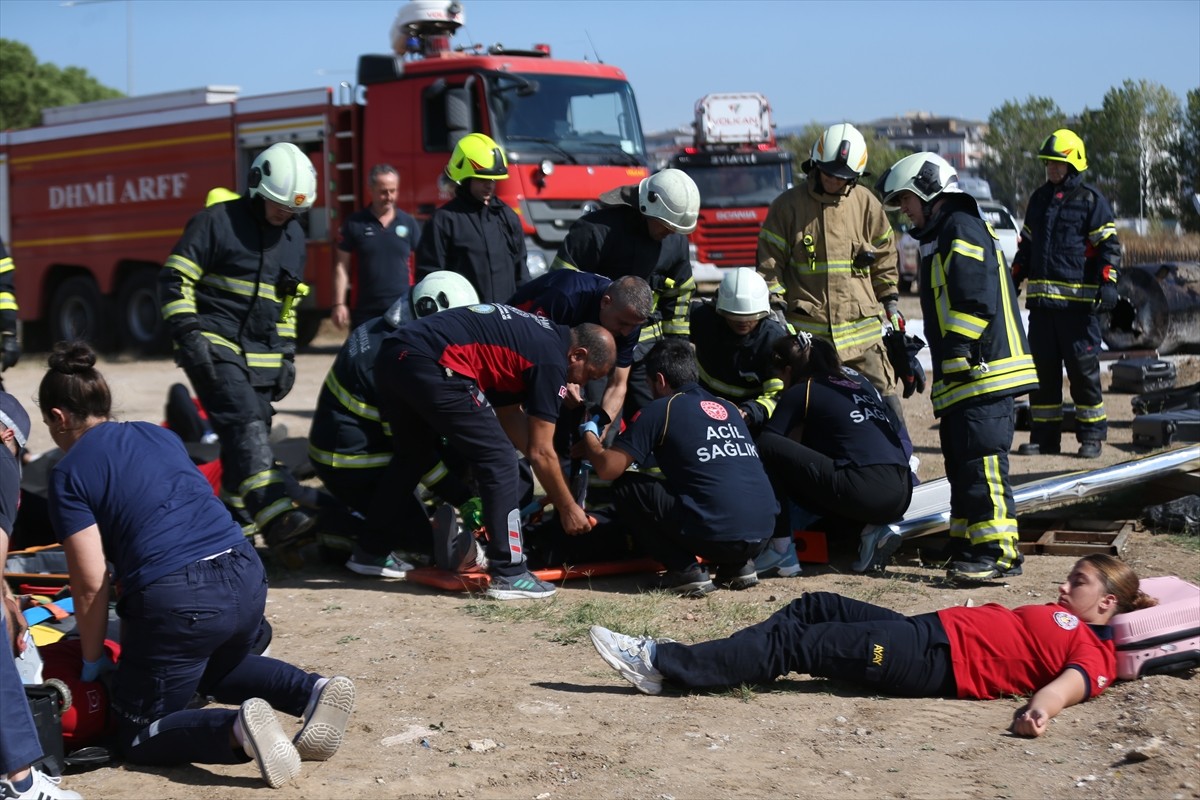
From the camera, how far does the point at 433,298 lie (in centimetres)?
622

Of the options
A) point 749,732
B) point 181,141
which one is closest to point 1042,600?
point 749,732

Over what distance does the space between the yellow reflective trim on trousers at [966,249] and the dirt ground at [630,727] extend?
146 centimetres

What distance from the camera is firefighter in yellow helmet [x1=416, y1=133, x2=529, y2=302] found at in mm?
7418

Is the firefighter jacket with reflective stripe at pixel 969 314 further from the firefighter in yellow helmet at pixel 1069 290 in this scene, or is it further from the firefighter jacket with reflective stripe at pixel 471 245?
the firefighter in yellow helmet at pixel 1069 290

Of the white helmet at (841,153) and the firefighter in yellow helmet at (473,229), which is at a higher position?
the white helmet at (841,153)

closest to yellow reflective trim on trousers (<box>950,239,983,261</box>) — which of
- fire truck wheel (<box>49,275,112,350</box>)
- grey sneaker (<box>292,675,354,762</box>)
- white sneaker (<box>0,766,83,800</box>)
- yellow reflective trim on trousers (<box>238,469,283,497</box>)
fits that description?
yellow reflective trim on trousers (<box>238,469,283,497</box>)

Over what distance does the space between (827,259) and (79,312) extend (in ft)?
39.6

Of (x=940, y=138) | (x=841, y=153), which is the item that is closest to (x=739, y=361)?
(x=841, y=153)

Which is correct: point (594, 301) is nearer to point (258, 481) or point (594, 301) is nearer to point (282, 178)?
point (282, 178)

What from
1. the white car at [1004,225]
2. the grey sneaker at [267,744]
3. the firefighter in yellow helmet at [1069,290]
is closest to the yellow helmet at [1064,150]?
the firefighter in yellow helmet at [1069,290]

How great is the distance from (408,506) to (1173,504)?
3.83 metres

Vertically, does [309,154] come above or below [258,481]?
above

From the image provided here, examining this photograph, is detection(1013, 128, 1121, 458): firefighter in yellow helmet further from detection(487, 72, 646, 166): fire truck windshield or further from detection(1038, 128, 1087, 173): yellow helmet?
detection(487, 72, 646, 166): fire truck windshield

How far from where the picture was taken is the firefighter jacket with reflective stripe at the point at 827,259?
725 centimetres
